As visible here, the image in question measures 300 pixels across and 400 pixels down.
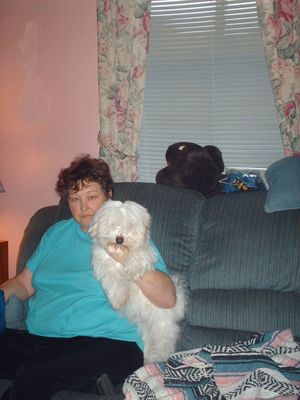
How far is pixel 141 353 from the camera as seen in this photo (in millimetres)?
1777

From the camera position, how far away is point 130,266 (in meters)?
1.68

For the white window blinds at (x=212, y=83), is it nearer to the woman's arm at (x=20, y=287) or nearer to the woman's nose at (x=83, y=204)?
the woman's nose at (x=83, y=204)

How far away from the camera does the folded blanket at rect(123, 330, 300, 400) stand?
136 cm

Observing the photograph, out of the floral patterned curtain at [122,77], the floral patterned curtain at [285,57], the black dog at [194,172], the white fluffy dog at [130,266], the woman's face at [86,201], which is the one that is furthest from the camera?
the floral patterned curtain at [122,77]

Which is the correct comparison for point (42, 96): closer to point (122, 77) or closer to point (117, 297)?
point (122, 77)

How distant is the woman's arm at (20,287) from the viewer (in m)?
1.93

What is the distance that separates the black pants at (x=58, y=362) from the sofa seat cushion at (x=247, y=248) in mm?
588

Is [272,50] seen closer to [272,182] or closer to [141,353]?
[272,182]

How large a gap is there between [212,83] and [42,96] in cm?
154

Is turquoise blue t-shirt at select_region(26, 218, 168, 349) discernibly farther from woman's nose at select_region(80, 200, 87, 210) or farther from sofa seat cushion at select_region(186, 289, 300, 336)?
sofa seat cushion at select_region(186, 289, 300, 336)

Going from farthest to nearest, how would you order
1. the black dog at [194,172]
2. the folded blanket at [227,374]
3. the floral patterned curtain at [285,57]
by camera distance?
the floral patterned curtain at [285,57]
the black dog at [194,172]
the folded blanket at [227,374]

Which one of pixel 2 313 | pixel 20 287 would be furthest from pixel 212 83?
pixel 2 313

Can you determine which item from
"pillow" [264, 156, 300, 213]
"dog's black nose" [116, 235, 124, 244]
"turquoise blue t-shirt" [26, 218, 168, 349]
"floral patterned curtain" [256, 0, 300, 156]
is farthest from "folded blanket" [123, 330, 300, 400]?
"floral patterned curtain" [256, 0, 300, 156]

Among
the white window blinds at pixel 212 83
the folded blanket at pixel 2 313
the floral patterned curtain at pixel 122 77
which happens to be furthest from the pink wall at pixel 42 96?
the folded blanket at pixel 2 313
